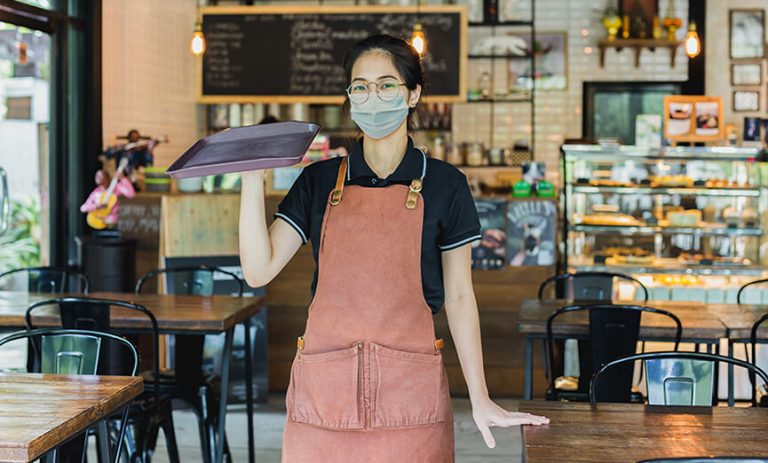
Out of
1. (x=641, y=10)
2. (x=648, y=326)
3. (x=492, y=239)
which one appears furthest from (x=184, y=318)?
(x=641, y=10)

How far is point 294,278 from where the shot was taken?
6219 mm

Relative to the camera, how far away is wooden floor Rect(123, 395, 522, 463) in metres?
4.89

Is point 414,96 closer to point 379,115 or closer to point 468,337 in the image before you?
point 379,115

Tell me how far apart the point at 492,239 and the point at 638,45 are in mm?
3559

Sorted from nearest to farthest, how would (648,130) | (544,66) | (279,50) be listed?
(648,130) < (279,50) < (544,66)

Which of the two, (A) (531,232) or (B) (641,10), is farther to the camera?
(B) (641,10)

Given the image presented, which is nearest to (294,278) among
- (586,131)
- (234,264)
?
(234,264)

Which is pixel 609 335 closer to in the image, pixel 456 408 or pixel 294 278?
pixel 456 408

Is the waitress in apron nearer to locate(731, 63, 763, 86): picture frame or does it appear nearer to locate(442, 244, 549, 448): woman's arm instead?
locate(442, 244, 549, 448): woman's arm

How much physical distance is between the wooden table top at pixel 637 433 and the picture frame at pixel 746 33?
6951 millimetres

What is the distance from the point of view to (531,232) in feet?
19.8

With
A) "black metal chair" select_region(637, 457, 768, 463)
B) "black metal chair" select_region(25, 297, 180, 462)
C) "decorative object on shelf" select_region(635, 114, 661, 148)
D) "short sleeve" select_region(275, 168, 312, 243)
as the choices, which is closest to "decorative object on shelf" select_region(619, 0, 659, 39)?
"decorative object on shelf" select_region(635, 114, 661, 148)

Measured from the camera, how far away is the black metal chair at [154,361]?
376 centimetres

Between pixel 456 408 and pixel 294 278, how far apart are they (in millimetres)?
1265
